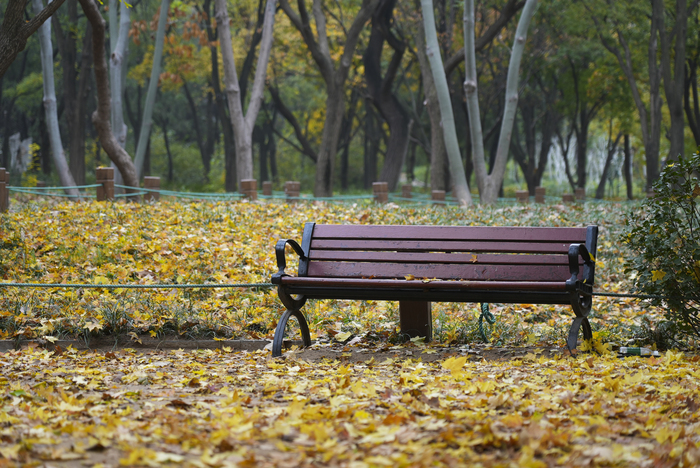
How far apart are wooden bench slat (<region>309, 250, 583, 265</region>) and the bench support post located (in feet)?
1.25

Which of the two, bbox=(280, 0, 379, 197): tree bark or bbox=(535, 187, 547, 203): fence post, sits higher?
bbox=(280, 0, 379, 197): tree bark

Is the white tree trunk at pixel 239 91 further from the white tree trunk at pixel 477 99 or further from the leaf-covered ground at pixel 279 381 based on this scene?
the leaf-covered ground at pixel 279 381

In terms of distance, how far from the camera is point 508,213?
1091 centimetres

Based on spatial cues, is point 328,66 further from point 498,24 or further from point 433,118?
point 498,24

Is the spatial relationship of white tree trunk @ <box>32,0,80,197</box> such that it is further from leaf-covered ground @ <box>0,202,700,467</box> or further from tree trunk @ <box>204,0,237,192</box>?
tree trunk @ <box>204,0,237,192</box>

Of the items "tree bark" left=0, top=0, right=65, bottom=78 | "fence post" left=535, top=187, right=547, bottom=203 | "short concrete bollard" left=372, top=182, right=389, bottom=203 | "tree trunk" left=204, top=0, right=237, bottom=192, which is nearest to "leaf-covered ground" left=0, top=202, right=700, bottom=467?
"tree bark" left=0, top=0, right=65, bottom=78

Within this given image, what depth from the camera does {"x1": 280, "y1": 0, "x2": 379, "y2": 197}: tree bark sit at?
51.3ft

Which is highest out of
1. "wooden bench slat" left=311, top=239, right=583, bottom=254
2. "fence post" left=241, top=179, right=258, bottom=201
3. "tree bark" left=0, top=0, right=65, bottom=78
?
"tree bark" left=0, top=0, right=65, bottom=78

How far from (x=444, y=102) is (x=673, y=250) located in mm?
9185

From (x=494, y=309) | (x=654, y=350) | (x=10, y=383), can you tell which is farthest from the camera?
(x=494, y=309)

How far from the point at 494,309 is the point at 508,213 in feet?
15.6

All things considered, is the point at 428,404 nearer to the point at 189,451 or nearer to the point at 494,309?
the point at 189,451

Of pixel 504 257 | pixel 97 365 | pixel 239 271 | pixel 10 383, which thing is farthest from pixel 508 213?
pixel 10 383

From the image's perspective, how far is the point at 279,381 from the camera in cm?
365
